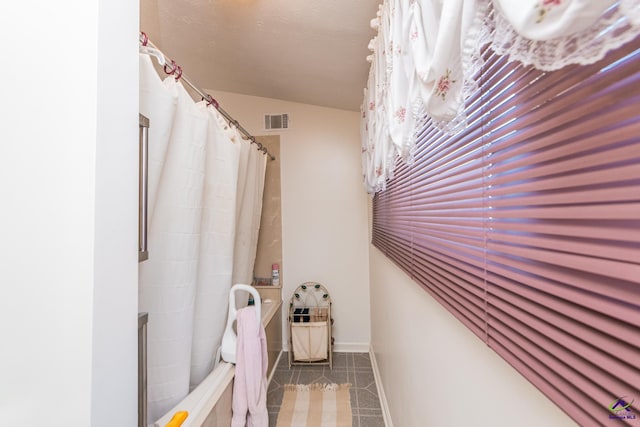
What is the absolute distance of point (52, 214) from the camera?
564 mm

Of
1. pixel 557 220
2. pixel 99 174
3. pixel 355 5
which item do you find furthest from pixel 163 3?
pixel 557 220

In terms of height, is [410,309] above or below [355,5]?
below

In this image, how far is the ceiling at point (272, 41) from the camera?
139 centimetres

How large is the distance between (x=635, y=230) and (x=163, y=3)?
2.04m

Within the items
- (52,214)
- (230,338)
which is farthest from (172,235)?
(230,338)

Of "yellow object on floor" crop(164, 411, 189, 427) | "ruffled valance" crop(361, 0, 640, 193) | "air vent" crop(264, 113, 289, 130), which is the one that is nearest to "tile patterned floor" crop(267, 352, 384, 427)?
→ "yellow object on floor" crop(164, 411, 189, 427)

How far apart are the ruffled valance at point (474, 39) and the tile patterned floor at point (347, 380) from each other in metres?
1.84

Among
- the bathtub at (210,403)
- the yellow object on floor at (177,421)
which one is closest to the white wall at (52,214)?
the yellow object on floor at (177,421)

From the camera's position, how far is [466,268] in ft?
2.11

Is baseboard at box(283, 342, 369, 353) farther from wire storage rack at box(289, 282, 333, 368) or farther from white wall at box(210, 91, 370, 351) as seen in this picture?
wire storage rack at box(289, 282, 333, 368)

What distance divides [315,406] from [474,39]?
222 cm

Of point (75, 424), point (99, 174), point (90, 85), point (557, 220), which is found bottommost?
point (75, 424)

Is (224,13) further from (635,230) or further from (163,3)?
(635,230)

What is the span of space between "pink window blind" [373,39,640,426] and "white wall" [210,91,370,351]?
6.78ft
